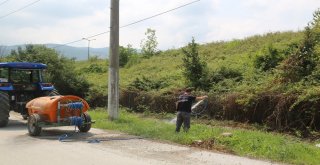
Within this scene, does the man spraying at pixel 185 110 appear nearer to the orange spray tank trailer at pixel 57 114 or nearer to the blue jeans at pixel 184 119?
the blue jeans at pixel 184 119

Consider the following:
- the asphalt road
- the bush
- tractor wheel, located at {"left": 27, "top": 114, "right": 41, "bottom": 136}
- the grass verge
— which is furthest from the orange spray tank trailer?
the bush

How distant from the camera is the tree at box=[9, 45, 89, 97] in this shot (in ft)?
95.7

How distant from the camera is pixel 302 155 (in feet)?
36.4

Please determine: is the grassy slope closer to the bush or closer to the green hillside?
the green hillside

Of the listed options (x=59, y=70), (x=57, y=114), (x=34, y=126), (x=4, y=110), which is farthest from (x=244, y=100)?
(x=59, y=70)

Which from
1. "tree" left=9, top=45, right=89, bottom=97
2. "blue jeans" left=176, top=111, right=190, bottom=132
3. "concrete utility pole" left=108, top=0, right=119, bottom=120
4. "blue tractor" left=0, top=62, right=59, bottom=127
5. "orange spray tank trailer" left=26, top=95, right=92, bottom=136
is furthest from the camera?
"tree" left=9, top=45, right=89, bottom=97

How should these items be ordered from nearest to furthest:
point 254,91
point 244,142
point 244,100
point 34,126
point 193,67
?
point 244,142
point 34,126
point 244,100
point 254,91
point 193,67

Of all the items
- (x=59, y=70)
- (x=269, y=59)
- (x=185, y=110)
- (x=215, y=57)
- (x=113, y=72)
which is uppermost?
(x=215, y=57)

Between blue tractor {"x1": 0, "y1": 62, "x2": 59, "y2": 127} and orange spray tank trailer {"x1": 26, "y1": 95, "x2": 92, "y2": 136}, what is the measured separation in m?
3.25

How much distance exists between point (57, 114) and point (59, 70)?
578 inches

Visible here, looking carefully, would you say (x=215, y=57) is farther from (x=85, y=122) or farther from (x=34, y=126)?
(x=34, y=126)

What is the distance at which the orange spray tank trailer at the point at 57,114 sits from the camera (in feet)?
50.7

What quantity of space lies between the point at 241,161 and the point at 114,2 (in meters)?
11.4

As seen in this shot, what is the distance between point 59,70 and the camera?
29672mm
